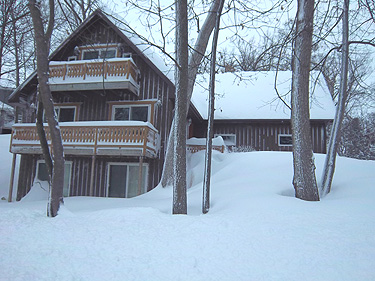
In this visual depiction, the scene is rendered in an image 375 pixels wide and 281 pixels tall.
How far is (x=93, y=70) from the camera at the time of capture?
12.1 meters

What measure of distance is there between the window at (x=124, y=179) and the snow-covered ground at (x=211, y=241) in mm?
6107

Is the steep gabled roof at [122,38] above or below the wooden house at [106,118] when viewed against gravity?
above

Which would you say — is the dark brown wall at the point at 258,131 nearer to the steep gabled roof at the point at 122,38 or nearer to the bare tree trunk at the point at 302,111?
the steep gabled roof at the point at 122,38

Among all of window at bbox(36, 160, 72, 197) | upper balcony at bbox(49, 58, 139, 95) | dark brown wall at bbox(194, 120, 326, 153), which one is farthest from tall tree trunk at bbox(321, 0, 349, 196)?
window at bbox(36, 160, 72, 197)

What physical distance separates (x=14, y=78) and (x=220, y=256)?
27.1 metres

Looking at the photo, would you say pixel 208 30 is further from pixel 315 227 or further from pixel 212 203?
pixel 315 227

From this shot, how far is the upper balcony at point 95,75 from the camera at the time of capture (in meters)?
11.8

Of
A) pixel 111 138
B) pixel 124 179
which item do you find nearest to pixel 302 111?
pixel 111 138

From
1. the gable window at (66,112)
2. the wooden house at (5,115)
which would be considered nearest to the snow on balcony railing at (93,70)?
the gable window at (66,112)

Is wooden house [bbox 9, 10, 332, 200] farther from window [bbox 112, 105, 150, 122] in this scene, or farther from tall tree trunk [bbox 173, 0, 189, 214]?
tall tree trunk [bbox 173, 0, 189, 214]

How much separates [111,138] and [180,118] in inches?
223

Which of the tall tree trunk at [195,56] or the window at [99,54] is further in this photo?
the window at [99,54]

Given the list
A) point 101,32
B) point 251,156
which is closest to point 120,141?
point 251,156

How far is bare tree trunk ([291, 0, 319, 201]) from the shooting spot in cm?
606
